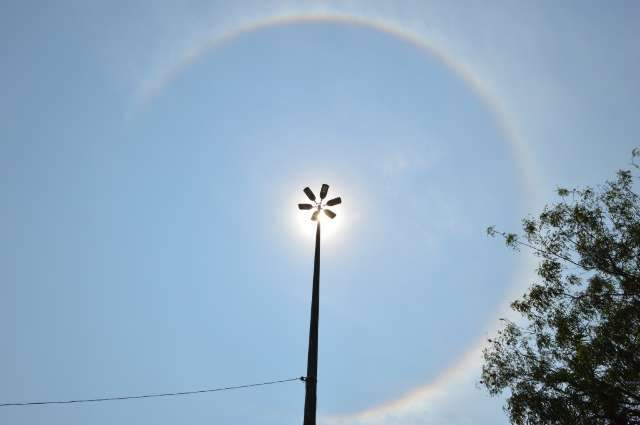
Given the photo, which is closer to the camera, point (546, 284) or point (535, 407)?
point (535, 407)

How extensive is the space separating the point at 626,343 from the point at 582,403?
2500mm

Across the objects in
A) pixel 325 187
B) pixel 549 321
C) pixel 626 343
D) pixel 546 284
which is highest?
pixel 325 187

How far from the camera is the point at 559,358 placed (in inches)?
635

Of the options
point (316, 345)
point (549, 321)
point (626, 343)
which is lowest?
point (316, 345)

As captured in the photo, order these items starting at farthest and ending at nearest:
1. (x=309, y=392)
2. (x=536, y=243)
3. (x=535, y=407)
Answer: (x=536, y=243) < (x=535, y=407) < (x=309, y=392)

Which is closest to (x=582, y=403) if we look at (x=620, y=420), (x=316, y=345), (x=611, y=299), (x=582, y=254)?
(x=620, y=420)

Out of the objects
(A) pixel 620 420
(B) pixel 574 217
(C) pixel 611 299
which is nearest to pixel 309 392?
(A) pixel 620 420

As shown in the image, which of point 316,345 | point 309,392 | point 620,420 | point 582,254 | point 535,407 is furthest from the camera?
point 582,254

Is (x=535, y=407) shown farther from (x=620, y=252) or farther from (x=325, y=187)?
(x=325, y=187)

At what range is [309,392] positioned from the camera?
9219 mm

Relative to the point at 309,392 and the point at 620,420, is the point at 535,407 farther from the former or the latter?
the point at 309,392

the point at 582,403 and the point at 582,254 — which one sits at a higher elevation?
the point at 582,254

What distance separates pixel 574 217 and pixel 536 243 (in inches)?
70.7

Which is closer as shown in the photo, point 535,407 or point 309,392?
point 309,392
